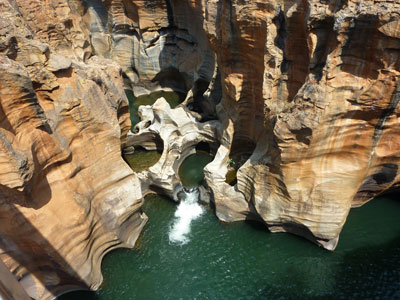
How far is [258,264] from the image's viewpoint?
10852 millimetres

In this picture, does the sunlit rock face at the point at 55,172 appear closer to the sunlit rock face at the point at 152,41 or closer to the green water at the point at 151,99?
the sunlit rock face at the point at 152,41

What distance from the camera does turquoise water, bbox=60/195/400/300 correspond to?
9.97 m

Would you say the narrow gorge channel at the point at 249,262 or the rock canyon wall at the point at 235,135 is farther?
the narrow gorge channel at the point at 249,262

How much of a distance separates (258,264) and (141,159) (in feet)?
26.8

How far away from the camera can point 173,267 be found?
1091cm

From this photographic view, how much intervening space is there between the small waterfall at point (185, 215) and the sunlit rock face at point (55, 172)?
1772 mm

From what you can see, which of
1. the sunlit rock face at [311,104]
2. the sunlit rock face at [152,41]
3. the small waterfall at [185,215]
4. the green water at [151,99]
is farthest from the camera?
the green water at [151,99]

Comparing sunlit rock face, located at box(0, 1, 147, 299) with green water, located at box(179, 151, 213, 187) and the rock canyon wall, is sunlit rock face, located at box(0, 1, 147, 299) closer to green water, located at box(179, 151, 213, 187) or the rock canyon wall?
the rock canyon wall

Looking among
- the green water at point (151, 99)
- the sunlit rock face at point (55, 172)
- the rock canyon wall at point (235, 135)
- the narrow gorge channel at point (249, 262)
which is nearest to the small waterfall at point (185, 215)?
the narrow gorge channel at point (249, 262)

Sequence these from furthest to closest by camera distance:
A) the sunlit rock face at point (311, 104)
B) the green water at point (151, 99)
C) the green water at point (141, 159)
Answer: the green water at point (151, 99) < the green water at point (141, 159) < the sunlit rock face at point (311, 104)

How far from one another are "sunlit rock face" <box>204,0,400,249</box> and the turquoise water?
69cm

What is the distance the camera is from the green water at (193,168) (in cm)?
1473

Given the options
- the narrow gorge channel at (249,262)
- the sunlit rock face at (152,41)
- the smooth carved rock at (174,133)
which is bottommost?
the narrow gorge channel at (249,262)

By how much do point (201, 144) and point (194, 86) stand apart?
4456mm
